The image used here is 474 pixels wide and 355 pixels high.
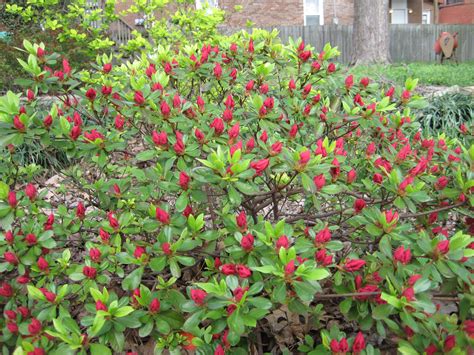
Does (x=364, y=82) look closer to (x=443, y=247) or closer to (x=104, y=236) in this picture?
(x=443, y=247)

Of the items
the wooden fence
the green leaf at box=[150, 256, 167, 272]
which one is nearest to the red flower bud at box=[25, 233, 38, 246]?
the green leaf at box=[150, 256, 167, 272]

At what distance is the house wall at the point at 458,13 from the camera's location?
1171 inches

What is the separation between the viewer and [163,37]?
6.18 m

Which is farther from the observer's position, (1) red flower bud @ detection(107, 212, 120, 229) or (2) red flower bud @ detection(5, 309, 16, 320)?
(1) red flower bud @ detection(107, 212, 120, 229)

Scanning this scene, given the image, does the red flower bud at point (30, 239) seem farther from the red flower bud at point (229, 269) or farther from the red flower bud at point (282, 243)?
the red flower bud at point (282, 243)

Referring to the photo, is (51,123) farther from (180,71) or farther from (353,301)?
(353,301)

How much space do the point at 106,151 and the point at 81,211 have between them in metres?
0.40

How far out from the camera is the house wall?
29734 millimetres

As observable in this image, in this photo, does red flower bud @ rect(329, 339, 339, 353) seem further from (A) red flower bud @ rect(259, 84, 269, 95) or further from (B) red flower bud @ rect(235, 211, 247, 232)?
(A) red flower bud @ rect(259, 84, 269, 95)

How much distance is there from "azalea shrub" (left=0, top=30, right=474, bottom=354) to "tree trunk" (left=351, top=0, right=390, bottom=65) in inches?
561

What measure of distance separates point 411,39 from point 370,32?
867cm

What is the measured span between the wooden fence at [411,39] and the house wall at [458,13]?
7.34 m

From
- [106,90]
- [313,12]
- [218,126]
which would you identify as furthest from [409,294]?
[313,12]

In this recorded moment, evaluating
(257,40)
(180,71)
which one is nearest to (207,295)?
(180,71)
